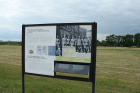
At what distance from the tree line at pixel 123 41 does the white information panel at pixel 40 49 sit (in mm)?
89614

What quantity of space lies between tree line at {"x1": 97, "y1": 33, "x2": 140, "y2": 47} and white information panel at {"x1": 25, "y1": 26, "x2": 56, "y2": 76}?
89.6 metres

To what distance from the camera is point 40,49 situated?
14.8 feet

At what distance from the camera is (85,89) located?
5.69m

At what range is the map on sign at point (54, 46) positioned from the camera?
3.90 m

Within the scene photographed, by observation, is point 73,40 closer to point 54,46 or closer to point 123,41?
point 54,46

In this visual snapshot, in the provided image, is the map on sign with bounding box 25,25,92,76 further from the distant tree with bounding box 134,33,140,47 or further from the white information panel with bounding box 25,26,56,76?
A: the distant tree with bounding box 134,33,140,47

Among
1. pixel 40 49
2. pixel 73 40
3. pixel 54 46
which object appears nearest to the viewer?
pixel 73 40

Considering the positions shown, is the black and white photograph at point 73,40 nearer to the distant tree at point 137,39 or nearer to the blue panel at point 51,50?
the blue panel at point 51,50

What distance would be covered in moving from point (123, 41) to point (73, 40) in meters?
92.9

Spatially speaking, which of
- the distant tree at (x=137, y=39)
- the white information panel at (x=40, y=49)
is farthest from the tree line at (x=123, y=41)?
the white information panel at (x=40, y=49)

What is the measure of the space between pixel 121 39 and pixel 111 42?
20.6 feet

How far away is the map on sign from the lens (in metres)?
3.90

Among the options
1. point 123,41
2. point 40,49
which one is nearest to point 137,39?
point 123,41

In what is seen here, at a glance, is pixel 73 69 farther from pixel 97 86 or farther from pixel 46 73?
pixel 97 86
